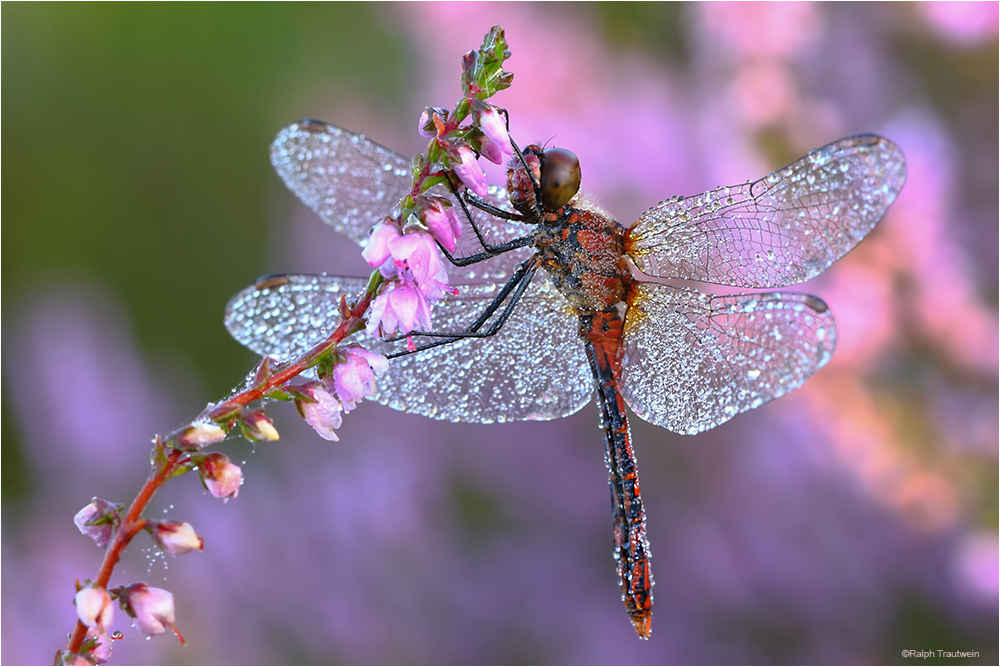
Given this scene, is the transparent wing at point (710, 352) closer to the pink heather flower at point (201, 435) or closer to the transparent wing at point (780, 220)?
the transparent wing at point (780, 220)

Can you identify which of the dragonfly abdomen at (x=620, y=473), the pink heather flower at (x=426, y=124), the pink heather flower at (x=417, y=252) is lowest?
the dragonfly abdomen at (x=620, y=473)

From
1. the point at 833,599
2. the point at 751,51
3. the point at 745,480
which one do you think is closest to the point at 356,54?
the point at 751,51

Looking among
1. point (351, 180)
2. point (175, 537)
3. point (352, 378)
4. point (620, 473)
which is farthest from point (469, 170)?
point (620, 473)

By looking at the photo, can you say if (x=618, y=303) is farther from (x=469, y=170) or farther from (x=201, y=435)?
(x=201, y=435)

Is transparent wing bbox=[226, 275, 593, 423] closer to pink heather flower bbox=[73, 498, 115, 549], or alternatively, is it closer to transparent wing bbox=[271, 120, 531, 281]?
transparent wing bbox=[271, 120, 531, 281]

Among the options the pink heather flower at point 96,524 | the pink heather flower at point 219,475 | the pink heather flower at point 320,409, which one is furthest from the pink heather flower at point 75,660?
the pink heather flower at point 320,409

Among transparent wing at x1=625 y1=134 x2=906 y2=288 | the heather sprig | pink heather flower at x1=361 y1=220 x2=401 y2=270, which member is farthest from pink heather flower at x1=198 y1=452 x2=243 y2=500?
transparent wing at x1=625 y1=134 x2=906 y2=288
